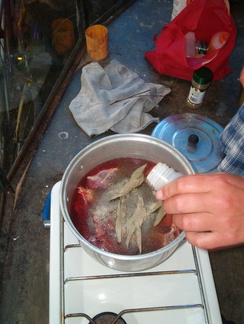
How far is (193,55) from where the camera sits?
5.39ft

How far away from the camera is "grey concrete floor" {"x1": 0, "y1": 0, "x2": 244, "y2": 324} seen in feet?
3.70

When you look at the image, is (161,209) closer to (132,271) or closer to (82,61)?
(132,271)

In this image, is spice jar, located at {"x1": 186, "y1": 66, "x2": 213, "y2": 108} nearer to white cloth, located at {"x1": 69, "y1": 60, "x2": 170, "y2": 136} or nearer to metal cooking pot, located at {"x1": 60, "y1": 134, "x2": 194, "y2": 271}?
white cloth, located at {"x1": 69, "y1": 60, "x2": 170, "y2": 136}

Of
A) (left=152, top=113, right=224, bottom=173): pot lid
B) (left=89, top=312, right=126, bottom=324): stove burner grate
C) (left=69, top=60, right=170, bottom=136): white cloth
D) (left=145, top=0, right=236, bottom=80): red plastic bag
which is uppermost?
(left=145, top=0, right=236, bottom=80): red plastic bag

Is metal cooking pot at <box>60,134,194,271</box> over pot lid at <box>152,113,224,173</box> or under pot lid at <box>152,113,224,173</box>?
over

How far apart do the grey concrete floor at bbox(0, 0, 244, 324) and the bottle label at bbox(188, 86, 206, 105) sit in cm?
7

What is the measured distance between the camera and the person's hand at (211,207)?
23.7 inches

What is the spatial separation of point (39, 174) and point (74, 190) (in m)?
0.61

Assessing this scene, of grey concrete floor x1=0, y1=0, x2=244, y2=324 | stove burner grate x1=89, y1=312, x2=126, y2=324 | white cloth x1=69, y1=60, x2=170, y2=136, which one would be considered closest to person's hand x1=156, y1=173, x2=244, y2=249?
stove burner grate x1=89, y1=312, x2=126, y2=324

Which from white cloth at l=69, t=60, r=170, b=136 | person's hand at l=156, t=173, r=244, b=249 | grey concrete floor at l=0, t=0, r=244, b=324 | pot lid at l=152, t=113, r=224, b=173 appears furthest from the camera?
white cloth at l=69, t=60, r=170, b=136

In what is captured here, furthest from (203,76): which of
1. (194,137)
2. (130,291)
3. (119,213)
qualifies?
(130,291)

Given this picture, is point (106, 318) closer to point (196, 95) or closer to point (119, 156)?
point (119, 156)

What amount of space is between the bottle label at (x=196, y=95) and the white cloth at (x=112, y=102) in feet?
0.48

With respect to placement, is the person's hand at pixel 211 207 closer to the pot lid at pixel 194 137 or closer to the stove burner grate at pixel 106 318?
the stove burner grate at pixel 106 318
